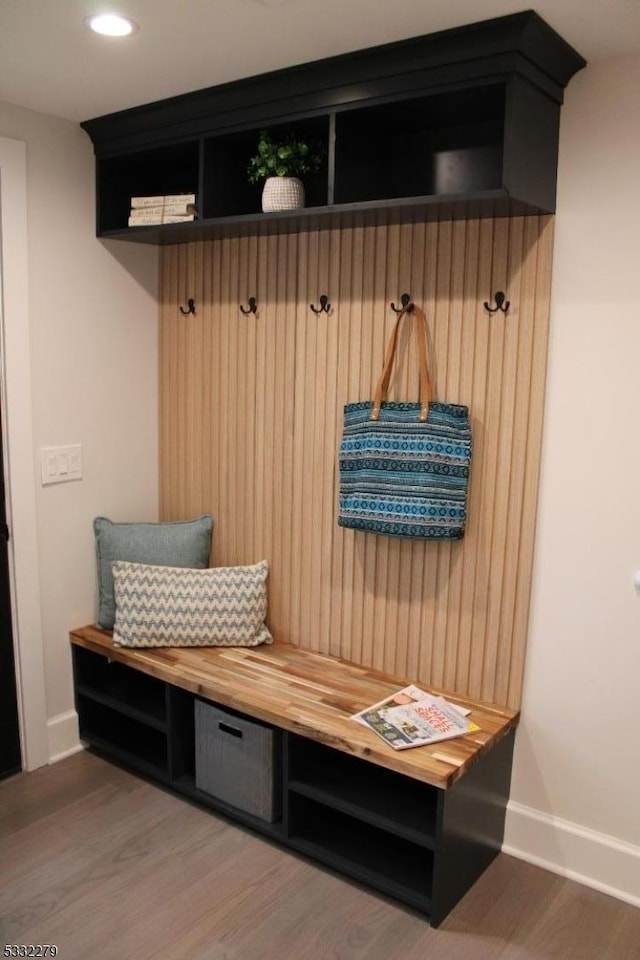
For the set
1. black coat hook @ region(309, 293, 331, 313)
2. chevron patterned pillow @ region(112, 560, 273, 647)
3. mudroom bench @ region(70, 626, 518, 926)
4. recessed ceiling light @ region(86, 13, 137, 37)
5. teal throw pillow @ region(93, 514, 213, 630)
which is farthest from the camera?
teal throw pillow @ region(93, 514, 213, 630)

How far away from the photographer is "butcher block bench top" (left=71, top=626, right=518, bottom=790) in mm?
2143

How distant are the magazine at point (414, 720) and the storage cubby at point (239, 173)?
63.3 inches

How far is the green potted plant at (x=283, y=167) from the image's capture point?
239 cm

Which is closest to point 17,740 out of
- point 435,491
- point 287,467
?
point 287,467

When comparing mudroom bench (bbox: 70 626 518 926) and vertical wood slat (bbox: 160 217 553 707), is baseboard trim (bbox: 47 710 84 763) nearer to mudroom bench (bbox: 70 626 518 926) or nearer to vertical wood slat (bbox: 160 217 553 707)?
mudroom bench (bbox: 70 626 518 926)

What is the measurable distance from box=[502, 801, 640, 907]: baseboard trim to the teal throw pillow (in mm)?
1406

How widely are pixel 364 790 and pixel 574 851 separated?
649 millimetres

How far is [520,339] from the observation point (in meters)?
2.27

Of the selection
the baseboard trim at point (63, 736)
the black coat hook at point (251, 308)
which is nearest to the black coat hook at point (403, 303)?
the black coat hook at point (251, 308)

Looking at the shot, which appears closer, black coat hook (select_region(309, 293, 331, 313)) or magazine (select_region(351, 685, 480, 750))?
magazine (select_region(351, 685, 480, 750))

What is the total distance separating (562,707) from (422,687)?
44 cm

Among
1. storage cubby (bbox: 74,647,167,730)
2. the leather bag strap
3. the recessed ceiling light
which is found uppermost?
the recessed ceiling light

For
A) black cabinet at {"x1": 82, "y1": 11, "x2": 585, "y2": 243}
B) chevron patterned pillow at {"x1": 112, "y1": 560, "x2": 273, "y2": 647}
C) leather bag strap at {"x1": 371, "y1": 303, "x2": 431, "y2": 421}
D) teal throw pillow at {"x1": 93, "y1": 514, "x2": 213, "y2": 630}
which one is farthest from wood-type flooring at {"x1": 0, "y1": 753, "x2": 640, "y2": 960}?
black cabinet at {"x1": 82, "y1": 11, "x2": 585, "y2": 243}

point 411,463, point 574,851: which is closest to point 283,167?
point 411,463
